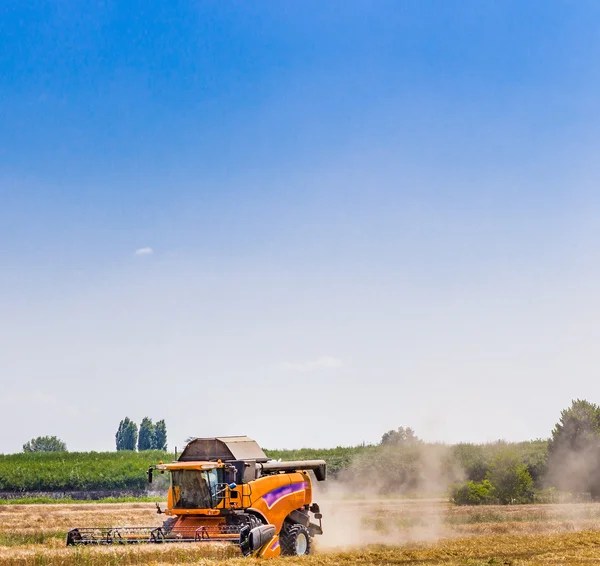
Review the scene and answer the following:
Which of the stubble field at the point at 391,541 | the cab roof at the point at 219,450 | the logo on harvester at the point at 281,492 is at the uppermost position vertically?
the cab roof at the point at 219,450

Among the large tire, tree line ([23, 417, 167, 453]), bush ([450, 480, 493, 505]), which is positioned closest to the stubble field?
the large tire

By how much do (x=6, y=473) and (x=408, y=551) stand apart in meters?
62.7

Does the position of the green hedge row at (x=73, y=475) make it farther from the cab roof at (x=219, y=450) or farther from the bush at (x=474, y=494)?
the cab roof at (x=219, y=450)

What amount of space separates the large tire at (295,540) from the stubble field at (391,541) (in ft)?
1.69

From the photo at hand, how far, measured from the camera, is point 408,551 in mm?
23328

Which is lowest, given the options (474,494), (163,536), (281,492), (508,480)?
(474,494)

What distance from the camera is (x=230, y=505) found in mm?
21297

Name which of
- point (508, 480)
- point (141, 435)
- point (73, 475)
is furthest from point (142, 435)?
point (508, 480)

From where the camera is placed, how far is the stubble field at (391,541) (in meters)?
18.2

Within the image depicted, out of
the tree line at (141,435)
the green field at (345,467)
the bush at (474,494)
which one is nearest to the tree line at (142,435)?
the tree line at (141,435)

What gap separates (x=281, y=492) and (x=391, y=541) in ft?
23.5

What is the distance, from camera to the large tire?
2258cm

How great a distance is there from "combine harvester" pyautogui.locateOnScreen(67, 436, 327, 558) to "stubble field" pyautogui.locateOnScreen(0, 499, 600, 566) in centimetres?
92

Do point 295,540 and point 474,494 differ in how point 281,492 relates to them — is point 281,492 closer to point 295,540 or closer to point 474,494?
point 295,540
